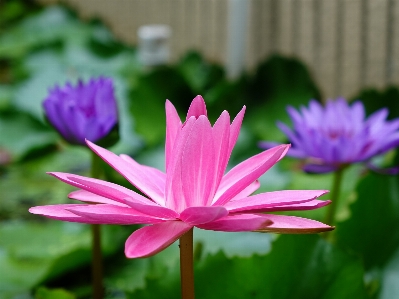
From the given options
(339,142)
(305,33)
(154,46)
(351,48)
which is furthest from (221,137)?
(154,46)

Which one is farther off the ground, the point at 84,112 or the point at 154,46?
the point at 154,46

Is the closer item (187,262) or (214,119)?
(187,262)

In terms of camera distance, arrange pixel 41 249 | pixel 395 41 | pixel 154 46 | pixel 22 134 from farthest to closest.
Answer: pixel 154 46
pixel 22 134
pixel 395 41
pixel 41 249

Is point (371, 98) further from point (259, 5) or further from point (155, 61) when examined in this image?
point (155, 61)

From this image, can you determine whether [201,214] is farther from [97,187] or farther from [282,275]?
[282,275]

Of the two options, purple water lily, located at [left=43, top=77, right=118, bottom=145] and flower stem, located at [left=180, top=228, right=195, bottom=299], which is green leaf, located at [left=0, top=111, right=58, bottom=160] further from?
flower stem, located at [left=180, top=228, right=195, bottom=299]

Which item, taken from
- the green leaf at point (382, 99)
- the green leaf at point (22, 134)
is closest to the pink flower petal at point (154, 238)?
the green leaf at point (382, 99)

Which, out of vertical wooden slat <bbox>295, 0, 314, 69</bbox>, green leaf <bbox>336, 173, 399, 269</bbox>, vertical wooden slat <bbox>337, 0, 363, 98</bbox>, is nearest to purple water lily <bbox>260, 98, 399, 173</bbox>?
green leaf <bbox>336, 173, 399, 269</bbox>
